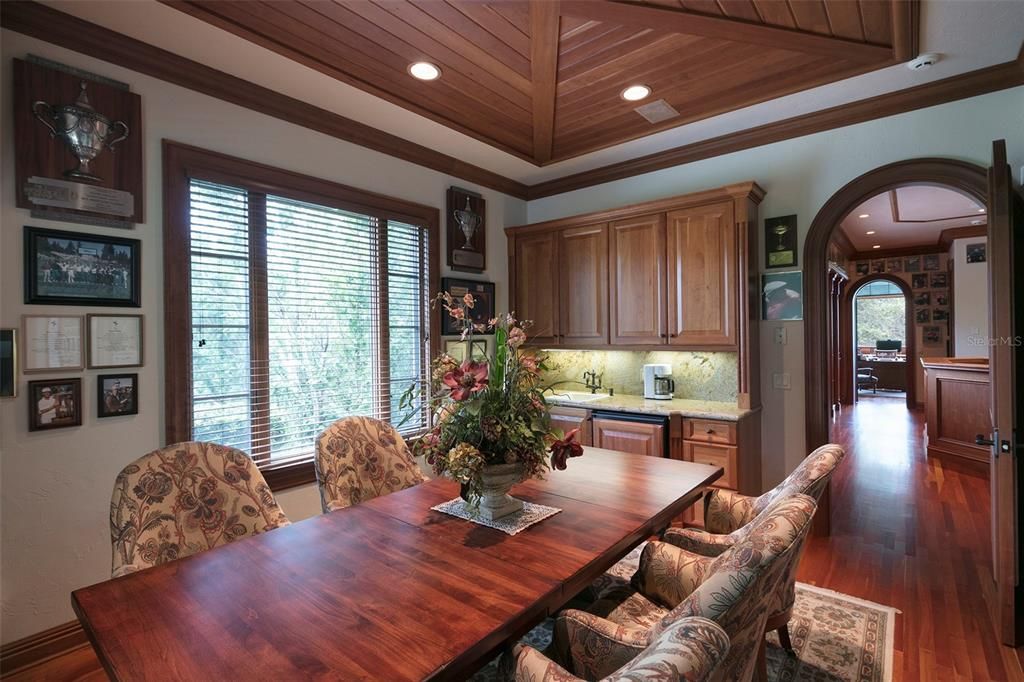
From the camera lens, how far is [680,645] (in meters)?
0.78

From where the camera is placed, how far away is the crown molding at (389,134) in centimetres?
221

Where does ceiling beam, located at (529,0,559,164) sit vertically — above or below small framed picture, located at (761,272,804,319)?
above

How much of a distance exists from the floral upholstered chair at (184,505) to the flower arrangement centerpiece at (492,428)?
700 mm

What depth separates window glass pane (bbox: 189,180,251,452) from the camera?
266cm

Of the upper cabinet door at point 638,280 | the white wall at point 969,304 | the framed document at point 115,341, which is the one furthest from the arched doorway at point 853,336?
the framed document at point 115,341

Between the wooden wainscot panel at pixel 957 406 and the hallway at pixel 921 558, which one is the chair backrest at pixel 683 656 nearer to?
the hallway at pixel 921 558

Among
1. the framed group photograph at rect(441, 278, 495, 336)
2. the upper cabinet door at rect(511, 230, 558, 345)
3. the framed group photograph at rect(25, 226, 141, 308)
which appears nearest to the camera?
the framed group photograph at rect(25, 226, 141, 308)

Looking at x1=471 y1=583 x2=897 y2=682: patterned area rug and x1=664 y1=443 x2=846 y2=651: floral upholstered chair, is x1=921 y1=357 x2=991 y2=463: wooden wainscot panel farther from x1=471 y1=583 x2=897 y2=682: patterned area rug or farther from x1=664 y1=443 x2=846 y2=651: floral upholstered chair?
x1=664 y1=443 x2=846 y2=651: floral upholstered chair

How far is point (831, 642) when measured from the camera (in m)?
2.24

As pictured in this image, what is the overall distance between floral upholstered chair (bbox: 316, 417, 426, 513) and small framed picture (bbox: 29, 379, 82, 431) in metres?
1.12

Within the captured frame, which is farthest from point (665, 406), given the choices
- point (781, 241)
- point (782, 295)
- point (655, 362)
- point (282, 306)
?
point (282, 306)

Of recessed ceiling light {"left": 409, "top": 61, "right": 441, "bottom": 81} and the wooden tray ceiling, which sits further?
recessed ceiling light {"left": 409, "top": 61, "right": 441, "bottom": 81}

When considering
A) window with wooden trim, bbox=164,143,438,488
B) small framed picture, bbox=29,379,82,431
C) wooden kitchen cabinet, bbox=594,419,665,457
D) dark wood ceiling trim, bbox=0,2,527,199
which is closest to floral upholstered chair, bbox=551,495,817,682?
window with wooden trim, bbox=164,143,438,488

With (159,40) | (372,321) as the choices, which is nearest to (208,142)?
(159,40)
